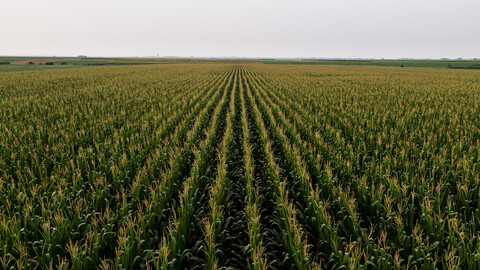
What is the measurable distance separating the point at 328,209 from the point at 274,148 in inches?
165

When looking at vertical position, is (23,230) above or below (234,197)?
above

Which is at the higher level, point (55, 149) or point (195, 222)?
point (55, 149)

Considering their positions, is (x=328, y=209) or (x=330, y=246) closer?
(x=330, y=246)

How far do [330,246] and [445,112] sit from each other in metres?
13.0

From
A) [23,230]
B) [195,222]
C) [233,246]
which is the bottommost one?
[233,246]

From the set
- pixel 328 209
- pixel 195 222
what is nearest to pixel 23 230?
pixel 195 222

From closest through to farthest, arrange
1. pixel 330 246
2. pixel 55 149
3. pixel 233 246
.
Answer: pixel 330 246 < pixel 233 246 < pixel 55 149

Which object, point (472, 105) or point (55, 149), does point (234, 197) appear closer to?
point (55, 149)

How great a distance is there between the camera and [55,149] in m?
7.71

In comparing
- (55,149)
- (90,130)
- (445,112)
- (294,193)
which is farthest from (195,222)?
(445,112)

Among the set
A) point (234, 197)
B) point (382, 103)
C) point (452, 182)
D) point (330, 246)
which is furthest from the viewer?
point (382, 103)

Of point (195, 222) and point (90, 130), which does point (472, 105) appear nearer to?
point (195, 222)

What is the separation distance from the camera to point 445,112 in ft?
42.2

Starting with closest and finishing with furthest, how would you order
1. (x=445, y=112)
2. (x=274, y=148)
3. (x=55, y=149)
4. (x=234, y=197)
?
(x=234, y=197), (x=55, y=149), (x=274, y=148), (x=445, y=112)
